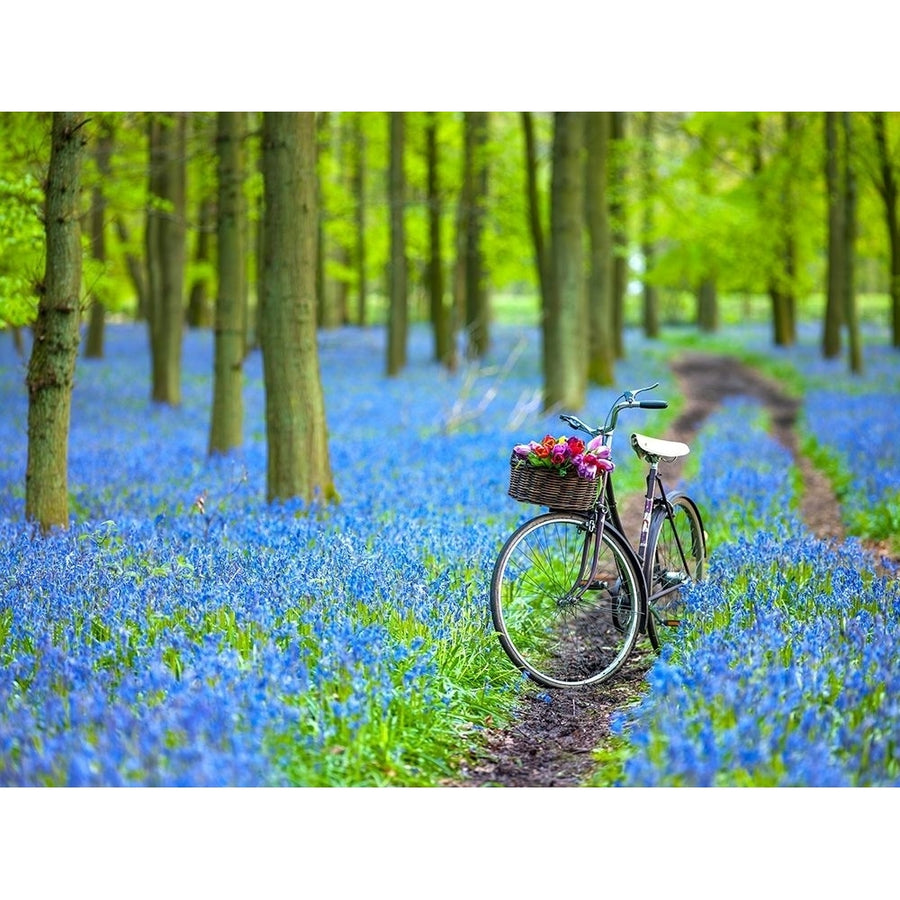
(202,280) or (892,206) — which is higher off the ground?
(892,206)

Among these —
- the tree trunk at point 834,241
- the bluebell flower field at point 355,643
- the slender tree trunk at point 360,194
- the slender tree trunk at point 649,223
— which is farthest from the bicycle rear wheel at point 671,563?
the slender tree trunk at point 360,194

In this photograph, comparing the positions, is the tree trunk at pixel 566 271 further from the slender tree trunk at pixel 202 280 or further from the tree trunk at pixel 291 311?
the slender tree trunk at pixel 202 280

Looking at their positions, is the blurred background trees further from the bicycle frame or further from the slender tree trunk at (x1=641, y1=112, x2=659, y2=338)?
the bicycle frame

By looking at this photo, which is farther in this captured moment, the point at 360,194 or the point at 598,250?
the point at 360,194

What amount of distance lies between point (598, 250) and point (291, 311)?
33.6 feet

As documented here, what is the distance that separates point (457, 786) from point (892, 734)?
167cm

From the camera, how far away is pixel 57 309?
5.88 m

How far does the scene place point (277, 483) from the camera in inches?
281

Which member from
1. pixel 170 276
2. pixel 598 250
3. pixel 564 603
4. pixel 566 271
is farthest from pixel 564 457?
pixel 598 250

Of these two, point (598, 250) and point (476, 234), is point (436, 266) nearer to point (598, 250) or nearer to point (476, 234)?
point (476, 234)

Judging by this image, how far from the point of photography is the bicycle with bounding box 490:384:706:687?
4.73 metres
